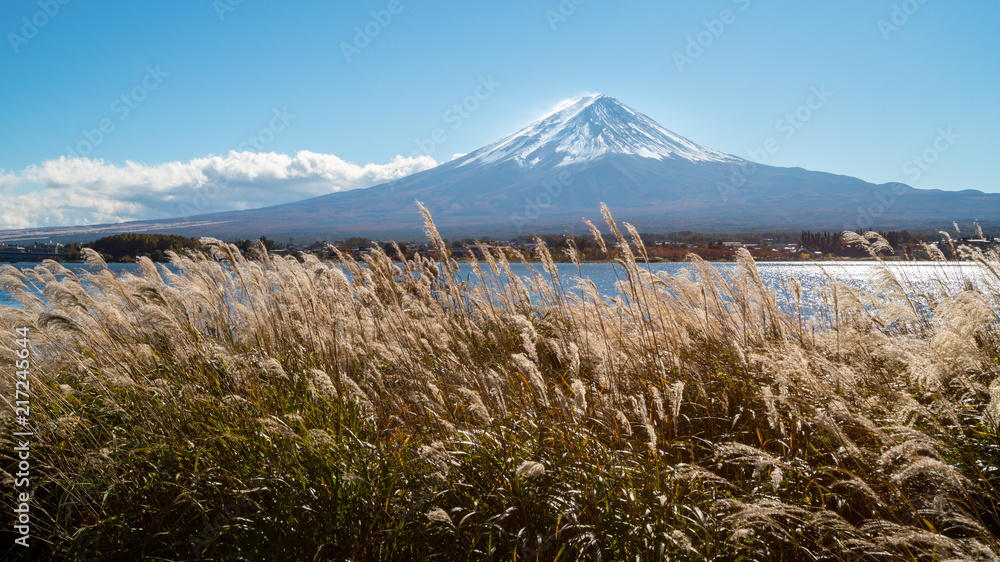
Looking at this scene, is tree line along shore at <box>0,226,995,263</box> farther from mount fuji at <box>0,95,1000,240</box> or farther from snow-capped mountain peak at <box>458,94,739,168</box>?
snow-capped mountain peak at <box>458,94,739,168</box>

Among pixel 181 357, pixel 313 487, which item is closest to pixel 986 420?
pixel 313 487

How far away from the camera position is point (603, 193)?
13050 centimetres

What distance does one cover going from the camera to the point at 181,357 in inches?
120

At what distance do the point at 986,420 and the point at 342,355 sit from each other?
4.09 meters

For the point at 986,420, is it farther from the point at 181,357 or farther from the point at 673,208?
the point at 673,208

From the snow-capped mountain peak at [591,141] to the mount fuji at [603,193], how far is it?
37 centimetres

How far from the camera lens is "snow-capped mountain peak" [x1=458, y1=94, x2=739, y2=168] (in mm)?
135750

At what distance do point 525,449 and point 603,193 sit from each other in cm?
13346

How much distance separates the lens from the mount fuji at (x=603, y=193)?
94812 millimetres

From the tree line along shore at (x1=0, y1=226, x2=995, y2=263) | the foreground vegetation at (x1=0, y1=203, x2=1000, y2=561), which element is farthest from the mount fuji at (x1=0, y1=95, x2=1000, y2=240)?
the foreground vegetation at (x1=0, y1=203, x2=1000, y2=561)

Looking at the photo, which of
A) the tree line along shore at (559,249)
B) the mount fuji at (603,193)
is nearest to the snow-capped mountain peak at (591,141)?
the mount fuji at (603,193)

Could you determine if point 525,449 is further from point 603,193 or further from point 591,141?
point 591,141

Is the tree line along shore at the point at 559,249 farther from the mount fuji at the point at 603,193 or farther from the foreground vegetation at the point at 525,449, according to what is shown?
the mount fuji at the point at 603,193

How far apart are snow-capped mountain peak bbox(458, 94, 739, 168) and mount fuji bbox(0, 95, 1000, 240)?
367 millimetres
